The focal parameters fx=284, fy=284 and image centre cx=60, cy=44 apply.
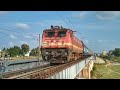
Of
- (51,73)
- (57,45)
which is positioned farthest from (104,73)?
(51,73)

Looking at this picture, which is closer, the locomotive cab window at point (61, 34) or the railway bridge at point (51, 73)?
the railway bridge at point (51, 73)

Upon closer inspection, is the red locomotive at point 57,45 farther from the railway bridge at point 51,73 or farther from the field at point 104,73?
the field at point 104,73

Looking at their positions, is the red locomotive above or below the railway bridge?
above

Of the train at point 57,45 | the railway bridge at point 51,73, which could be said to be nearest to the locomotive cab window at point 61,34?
the train at point 57,45

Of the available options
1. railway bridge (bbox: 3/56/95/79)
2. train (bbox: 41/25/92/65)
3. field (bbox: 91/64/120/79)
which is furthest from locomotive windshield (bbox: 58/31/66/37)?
field (bbox: 91/64/120/79)

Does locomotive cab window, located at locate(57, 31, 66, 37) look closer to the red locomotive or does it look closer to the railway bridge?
the red locomotive

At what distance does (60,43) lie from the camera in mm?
27516

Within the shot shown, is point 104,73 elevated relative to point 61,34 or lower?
lower

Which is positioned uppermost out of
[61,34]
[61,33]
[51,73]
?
[61,33]

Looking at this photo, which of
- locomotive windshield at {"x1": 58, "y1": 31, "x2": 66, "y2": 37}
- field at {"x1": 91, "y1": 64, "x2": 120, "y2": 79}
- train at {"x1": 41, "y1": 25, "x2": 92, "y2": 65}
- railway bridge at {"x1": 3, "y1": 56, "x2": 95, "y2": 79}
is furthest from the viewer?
field at {"x1": 91, "y1": 64, "x2": 120, "y2": 79}

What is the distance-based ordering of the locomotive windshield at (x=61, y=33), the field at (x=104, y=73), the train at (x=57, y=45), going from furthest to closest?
the field at (x=104, y=73), the locomotive windshield at (x=61, y=33), the train at (x=57, y=45)

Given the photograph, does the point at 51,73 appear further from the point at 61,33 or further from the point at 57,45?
the point at 61,33
